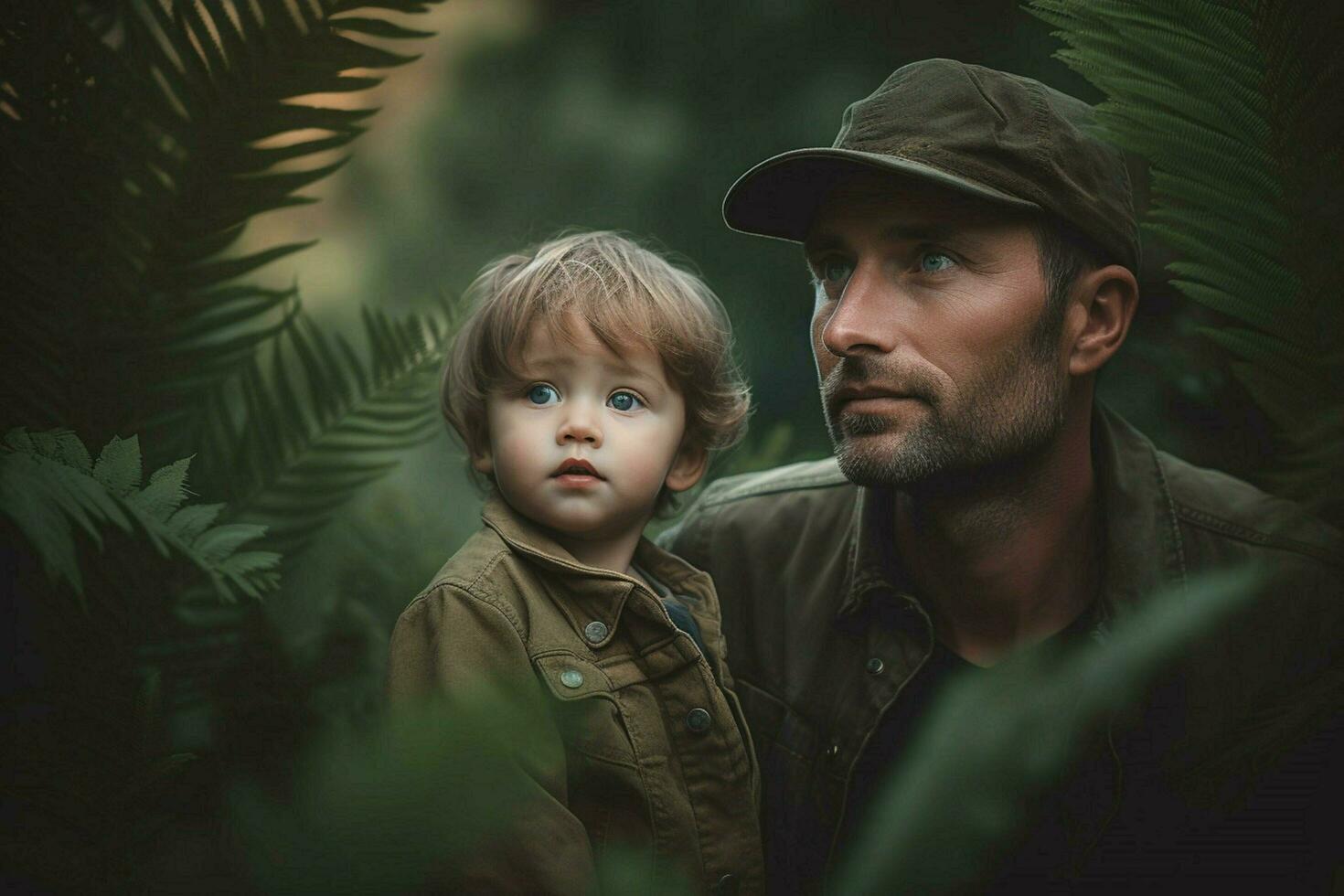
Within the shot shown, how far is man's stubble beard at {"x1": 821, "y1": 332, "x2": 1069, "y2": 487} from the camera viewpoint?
137cm

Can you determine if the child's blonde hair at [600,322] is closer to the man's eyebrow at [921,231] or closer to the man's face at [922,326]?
the man's face at [922,326]

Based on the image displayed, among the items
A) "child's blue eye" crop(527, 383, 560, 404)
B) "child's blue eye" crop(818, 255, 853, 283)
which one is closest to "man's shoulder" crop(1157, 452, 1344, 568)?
"child's blue eye" crop(818, 255, 853, 283)

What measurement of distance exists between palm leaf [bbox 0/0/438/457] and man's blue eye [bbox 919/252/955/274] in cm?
91

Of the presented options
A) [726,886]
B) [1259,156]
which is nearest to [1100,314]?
[726,886]

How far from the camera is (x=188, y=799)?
1.70ft

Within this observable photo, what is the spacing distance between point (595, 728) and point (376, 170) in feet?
2.73

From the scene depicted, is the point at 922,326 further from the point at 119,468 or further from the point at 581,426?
the point at 119,468

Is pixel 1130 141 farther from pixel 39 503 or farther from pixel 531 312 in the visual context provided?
pixel 531 312

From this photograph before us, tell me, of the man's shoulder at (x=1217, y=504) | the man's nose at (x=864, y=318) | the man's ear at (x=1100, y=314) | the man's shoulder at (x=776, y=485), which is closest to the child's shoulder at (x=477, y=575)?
the man's nose at (x=864, y=318)

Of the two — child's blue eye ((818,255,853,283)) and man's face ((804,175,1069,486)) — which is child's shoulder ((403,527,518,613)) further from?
child's blue eye ((818,255,853,283))

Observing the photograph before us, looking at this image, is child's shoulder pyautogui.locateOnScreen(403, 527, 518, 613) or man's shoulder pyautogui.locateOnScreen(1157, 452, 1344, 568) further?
man's shoulder pyautogui.locateOnScreen(1157, 452, 1344, 568)

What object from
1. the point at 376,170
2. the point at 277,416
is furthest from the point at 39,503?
the point at 376,170

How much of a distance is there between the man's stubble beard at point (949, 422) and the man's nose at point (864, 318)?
2cm

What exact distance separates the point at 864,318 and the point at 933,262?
0.13 metres
